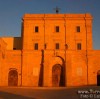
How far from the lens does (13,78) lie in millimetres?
49188

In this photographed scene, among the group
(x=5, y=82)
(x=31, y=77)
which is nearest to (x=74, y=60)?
(x=31, y=77)

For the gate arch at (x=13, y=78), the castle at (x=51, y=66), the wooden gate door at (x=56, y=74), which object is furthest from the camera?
the gate arch at (x=13, y=78)

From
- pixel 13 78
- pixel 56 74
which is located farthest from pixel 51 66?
pixel 13 78

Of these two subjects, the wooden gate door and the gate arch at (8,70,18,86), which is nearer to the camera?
the wooden gate door

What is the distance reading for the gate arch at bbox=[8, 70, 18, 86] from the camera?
160ft

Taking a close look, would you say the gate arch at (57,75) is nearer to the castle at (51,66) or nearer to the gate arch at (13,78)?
the castle at (51,66)

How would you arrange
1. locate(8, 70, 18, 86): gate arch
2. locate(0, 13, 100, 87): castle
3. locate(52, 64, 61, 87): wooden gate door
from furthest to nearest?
locate(8, 70, 18, 86): gate arch
locate(52, 64, 61, 87): wooden gate door
locate(0, 13, 100, 87): castle

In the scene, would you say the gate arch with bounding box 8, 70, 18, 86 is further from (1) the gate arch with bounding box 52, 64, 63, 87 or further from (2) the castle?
(1) the gate arch with bounding box 52, 64, 63, 87

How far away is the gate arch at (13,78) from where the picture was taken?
48906mm

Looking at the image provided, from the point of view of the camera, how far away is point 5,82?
159 feet

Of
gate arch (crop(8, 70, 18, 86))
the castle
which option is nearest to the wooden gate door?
the castle

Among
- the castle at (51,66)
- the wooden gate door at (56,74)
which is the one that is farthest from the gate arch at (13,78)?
the wooden gate door at (56,74)

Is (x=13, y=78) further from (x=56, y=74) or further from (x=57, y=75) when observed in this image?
(x=57, y=75)

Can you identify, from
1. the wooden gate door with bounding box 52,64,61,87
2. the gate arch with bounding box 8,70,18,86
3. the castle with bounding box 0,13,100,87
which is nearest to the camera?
the castle with bounding box 0,13,100,87
